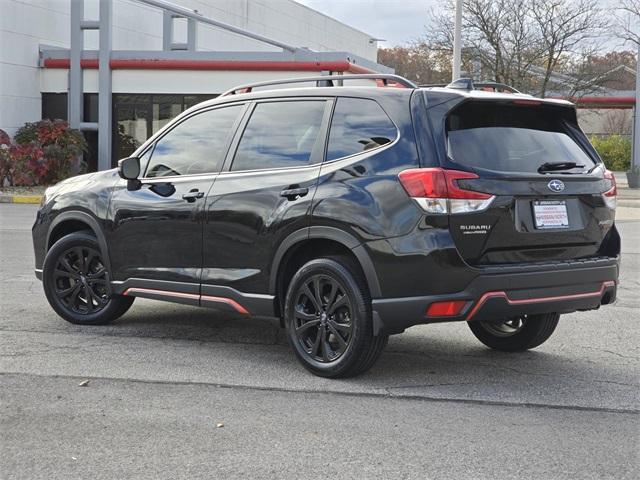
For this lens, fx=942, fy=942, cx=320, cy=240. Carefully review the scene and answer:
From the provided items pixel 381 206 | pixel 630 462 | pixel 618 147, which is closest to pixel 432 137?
pixel 381 206

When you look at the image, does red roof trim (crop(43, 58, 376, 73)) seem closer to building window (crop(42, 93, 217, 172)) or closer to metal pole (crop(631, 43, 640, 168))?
building window (crop(42, 93, 217, 172))

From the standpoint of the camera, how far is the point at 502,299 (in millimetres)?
5387

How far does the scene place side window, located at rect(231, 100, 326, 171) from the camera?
6.13 metres

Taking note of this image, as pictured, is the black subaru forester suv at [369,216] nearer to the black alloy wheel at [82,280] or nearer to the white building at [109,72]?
the black alloy wheel at [82,280]

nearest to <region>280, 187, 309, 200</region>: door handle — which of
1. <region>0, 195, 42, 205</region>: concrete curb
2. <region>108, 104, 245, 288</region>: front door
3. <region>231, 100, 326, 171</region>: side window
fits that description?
<region>231, 100, 326, 171</region>: side window

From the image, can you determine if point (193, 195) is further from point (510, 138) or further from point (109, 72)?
point (109, 72)

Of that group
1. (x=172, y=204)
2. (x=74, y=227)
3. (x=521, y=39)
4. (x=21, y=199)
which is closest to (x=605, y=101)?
(x=521, y=39)

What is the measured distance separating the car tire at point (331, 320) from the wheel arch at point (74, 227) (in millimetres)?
1864

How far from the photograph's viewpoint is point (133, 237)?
6.91 meters

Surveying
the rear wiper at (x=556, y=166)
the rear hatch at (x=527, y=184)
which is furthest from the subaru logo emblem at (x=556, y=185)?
the rear wiper at (x=556, y=166)

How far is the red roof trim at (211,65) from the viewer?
2762cm

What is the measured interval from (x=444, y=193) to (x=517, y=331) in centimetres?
174

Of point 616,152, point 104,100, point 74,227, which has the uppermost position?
point 104,100

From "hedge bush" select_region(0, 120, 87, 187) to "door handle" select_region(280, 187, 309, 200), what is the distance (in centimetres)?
2075
